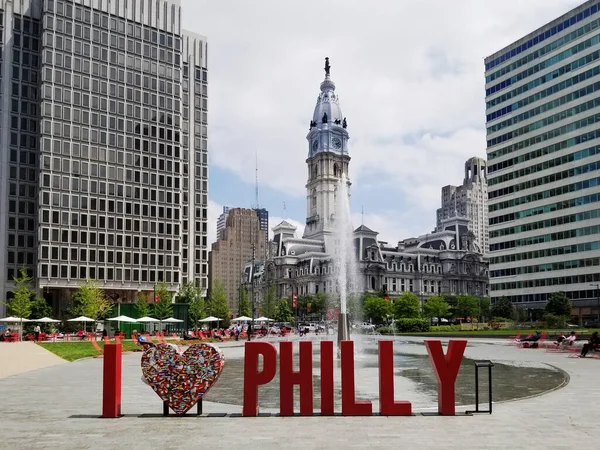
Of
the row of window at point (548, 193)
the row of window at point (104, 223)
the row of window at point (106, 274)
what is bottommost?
the row of window at point (106, 274)

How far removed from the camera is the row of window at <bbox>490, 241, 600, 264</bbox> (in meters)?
103

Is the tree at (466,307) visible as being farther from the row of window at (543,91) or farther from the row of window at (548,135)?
the row of window at (543,91)

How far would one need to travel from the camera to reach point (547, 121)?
110062 millimetres

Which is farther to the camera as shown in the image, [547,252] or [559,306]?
[547,252]

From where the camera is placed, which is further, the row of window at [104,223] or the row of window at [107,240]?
the row of window at [104,223]

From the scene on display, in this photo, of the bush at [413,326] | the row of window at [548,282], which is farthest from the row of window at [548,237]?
the bush at [413,326]

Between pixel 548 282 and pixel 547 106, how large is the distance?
28768mm

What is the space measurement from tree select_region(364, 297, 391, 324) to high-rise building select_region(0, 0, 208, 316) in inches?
1894

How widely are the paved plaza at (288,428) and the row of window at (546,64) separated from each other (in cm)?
9582

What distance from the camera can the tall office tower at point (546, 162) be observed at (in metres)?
102

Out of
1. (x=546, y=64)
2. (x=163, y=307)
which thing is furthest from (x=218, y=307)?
(x=546, y=64)

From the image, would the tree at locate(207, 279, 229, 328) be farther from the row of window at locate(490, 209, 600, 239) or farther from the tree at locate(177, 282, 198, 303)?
the row of window at locate(490, 209, 600, 239)

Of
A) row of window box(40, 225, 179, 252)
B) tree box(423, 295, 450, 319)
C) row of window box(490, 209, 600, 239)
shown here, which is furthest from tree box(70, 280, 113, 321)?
tree box(423, 295, 450, 319)

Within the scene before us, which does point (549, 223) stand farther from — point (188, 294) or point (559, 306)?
point (188, 294)
